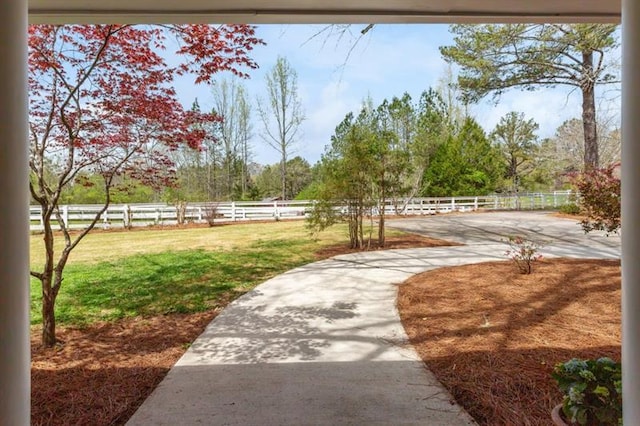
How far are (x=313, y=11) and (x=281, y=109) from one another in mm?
10256

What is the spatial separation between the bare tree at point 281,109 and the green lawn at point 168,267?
3.56m

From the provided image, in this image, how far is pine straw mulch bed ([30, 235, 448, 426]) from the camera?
219 centimetres

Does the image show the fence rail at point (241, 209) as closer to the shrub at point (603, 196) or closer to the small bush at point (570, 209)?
the small bush at point (570, 209)

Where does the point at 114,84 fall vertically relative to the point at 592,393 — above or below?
above

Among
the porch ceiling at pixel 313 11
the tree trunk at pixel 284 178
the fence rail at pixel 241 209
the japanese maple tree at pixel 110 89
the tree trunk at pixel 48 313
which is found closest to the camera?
the porch ceiling at pixel 313 11

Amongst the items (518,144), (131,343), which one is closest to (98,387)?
(131,343)

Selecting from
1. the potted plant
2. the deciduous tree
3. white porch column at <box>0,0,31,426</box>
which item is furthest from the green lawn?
the deciduous tree

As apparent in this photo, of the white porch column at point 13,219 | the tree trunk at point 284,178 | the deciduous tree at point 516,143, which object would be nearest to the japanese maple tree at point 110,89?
the white porch column at point 13,219

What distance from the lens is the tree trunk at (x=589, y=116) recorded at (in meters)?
8.64

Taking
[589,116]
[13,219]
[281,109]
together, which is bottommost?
[13,219]

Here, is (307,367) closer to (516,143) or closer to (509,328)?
(509,328)

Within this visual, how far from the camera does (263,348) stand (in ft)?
10.3

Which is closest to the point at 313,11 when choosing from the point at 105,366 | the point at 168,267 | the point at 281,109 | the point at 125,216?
the point at 105,366

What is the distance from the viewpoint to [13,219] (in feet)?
3.59
